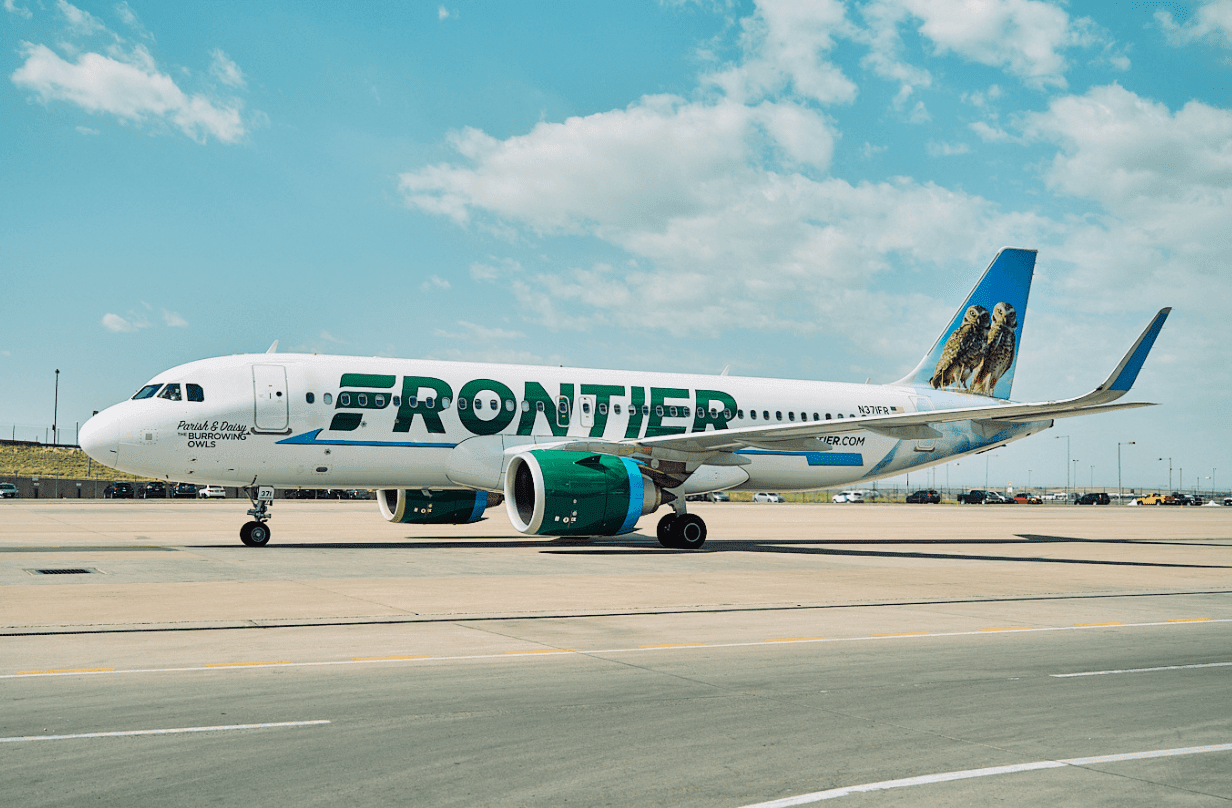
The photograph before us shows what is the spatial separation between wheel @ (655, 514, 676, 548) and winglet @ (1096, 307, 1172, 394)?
10.0m

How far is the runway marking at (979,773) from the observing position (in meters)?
5.41

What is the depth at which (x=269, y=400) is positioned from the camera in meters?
22.8

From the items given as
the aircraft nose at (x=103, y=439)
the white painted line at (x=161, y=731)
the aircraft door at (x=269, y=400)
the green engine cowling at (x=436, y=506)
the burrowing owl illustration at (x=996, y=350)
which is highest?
the burrowing owl illustration at (x=996, y=350)

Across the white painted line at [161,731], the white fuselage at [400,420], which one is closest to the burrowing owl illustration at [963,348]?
the white fuselage at [400,420]

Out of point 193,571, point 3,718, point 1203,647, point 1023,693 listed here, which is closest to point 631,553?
point 193,571

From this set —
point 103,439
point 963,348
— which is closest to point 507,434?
point 103,439

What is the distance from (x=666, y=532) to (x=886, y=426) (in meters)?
5.82

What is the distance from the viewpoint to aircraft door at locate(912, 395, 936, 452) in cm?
2994

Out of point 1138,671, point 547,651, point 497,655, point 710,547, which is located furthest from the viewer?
point 710,547

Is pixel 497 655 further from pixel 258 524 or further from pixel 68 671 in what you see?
pixel 258 524

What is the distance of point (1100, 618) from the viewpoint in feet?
44.3

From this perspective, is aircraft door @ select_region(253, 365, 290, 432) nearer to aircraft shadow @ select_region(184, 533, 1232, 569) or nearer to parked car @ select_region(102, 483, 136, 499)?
aircraft shadow @ select_region(184, 533, 1232, 569)

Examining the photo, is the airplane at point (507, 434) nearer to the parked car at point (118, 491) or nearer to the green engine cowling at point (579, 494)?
the green engine cowling at point (579, 494)

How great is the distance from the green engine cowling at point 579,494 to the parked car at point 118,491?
61.5m
